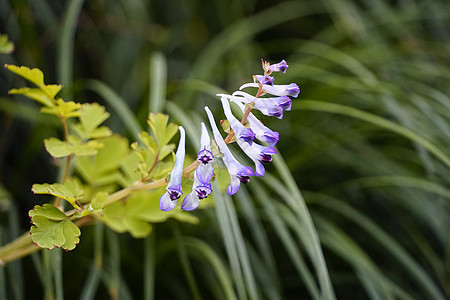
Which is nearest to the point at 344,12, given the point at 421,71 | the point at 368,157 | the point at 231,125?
the point at 421,71

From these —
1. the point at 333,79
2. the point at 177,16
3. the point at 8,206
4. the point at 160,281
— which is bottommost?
the point at 160,281

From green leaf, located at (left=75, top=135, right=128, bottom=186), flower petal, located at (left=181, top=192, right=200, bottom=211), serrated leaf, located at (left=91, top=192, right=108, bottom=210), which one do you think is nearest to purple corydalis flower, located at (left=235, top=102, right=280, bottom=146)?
flower petal, located at (left=181, top=192, right=200, bottom=211)

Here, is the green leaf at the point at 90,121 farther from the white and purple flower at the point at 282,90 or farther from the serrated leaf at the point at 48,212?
the white and purple flower at the point at 282,90

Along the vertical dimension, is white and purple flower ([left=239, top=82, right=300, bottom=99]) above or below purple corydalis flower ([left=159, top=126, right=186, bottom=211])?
above

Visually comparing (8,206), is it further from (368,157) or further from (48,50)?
(368,157)

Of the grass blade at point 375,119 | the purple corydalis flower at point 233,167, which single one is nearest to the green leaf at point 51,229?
the purple corydalis flower at point 233,167

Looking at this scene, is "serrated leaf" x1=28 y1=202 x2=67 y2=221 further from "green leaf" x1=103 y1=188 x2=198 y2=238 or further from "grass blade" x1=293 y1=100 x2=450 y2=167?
"grass blade" x1=293 y1=100 x2=450 y2=167
